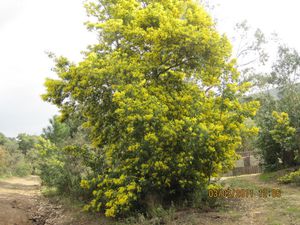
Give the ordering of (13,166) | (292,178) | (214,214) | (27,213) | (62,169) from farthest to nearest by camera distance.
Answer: (13,166) < (62,169) < (27,213) < (292,178) < (214,214)

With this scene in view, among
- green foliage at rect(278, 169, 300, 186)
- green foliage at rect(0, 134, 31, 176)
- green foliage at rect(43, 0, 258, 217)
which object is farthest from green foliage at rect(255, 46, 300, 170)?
green foliage at rect(0, 134, 31, 176)

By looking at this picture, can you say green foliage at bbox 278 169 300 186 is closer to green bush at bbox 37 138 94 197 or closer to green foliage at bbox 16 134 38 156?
green bush at bbox 37 138 94 197

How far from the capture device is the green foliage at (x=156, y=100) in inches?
275

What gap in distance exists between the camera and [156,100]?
7168mm

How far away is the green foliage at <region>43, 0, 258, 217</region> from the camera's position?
6.99m

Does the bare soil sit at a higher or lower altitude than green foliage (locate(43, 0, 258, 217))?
lower

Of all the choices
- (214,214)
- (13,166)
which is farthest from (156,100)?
(13,166)

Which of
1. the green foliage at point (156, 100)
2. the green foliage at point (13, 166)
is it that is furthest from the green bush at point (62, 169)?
the green foliage at point (13, 166)

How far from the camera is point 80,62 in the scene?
7.87 m

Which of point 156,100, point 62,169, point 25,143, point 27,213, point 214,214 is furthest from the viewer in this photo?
point 25,143

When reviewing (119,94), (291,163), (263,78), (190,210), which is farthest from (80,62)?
(263,78)

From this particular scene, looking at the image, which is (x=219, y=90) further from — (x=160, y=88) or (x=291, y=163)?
(x=291, y=163)

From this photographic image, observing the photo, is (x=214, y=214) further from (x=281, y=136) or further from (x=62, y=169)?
(x=62, y=169)

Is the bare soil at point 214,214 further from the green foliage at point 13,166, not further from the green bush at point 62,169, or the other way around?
the green foliage at point 13,166
